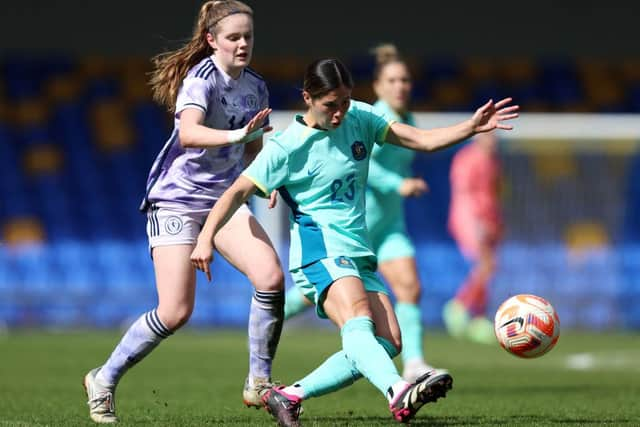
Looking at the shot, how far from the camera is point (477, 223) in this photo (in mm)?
14336

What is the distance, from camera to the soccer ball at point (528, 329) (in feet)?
20.2

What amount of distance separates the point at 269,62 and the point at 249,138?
1444 cm

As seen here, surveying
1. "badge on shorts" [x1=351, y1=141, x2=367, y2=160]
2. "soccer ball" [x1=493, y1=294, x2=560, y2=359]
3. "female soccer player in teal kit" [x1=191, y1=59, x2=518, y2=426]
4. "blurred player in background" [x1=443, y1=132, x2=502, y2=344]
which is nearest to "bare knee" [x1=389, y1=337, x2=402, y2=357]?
"female soccer player in teal kit" [x1=191, y1=59, x2=518, y2=426]

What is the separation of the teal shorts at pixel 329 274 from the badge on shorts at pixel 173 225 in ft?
2.29

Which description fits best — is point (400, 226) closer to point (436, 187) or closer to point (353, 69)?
point (436, 187)

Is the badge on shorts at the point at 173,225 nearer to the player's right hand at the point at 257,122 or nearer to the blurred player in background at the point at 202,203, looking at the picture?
the blurred player in background at the point at 202,203

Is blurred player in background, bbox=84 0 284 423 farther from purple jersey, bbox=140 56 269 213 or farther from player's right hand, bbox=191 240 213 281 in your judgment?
player's right hand, bbox=191 240 213 281

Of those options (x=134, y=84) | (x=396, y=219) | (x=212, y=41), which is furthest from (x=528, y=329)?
(x=134, y=84)

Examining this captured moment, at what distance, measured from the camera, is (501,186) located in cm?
1641

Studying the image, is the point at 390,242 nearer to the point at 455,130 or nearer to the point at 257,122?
the point at 455,130

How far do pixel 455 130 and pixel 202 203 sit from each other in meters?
1.37

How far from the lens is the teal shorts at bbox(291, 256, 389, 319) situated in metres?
5.79

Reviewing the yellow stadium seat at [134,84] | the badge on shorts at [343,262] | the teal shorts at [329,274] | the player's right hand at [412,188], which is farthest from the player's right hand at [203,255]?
the yellow stadium seat at [134,84]

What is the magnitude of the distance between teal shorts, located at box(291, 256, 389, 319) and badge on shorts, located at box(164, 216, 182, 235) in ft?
2.29
